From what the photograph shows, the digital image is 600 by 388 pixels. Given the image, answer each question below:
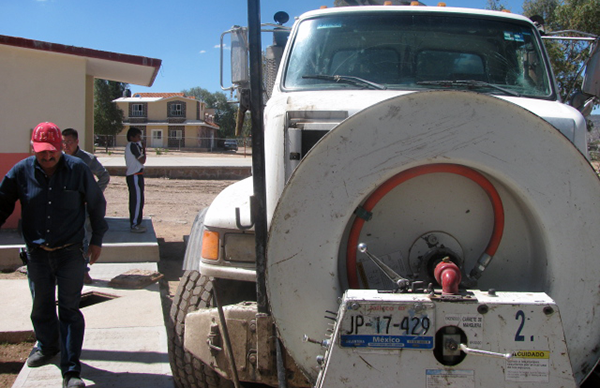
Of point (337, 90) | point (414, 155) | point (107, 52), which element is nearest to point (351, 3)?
point (337, 90)

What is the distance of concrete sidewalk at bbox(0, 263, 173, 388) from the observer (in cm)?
421

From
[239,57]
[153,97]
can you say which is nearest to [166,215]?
[239,57]

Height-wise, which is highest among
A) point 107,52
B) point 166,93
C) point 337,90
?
point 166,93

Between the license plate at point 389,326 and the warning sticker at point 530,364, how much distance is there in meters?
0.31

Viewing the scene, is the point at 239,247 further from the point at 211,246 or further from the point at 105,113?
the point at 105,113

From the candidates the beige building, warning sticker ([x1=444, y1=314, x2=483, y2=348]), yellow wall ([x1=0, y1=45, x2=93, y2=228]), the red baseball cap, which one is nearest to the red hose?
warning sticker ([x1=444, y1=314, x2=483, y2=348])

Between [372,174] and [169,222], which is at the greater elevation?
Answer: [372,174]

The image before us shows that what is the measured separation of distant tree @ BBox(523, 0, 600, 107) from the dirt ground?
36.5 ft

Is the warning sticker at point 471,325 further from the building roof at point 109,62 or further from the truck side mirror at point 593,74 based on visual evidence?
the building roof at point 109,62

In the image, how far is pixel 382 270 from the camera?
2.41 meters

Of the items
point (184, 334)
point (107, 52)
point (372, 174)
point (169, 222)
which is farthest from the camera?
point (169, 222)

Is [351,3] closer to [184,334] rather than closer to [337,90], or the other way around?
[337,90]

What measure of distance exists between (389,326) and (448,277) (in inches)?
11.4

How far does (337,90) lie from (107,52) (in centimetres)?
765
